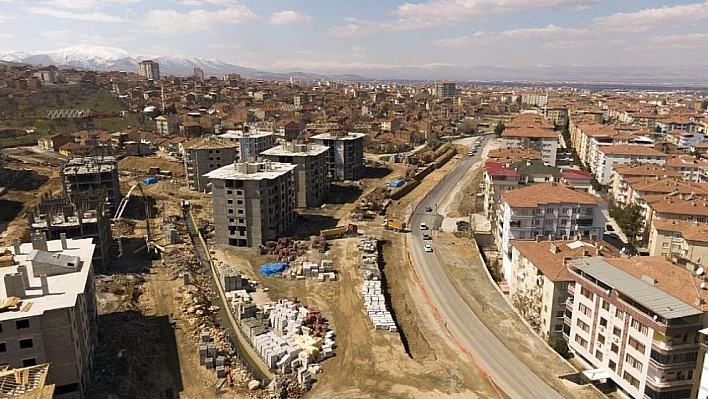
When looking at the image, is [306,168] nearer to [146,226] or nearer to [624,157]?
[146,226]

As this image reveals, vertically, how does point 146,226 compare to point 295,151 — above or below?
below

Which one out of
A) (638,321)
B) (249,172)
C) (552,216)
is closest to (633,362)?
(638,321)

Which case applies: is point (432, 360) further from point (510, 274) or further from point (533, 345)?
point (510, 274)

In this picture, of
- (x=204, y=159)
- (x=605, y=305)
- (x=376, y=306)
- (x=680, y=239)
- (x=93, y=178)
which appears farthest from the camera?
(x=204, y=159)

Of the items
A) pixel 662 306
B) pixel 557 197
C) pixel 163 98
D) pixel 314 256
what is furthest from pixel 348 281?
pixel 163 98

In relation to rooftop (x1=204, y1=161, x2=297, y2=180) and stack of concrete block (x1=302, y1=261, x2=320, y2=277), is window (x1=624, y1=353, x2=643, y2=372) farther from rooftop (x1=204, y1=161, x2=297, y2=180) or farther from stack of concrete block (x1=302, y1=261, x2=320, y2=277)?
rooftop (x1=204, y1=161, x2=297, y2=180)

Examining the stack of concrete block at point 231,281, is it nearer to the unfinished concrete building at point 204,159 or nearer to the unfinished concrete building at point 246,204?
the unfinished concrete building at point 246,204

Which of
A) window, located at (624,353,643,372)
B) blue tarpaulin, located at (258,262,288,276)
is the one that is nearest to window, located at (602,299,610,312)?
window, located at (624,353,643,372)
